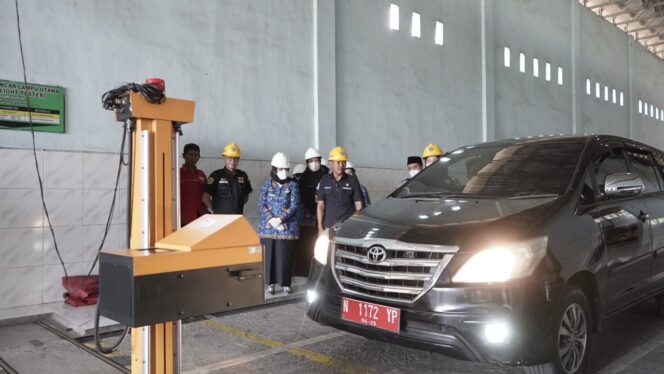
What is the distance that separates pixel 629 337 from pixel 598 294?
1.35 m

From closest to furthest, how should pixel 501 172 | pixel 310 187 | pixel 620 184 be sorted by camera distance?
pixel 620 184, pixel 501 172, pixel 310 187

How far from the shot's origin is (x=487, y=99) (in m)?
11.8

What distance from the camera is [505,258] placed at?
8.73ft

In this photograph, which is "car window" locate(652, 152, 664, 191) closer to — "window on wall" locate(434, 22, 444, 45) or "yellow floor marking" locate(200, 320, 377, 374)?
"yellow floor marking" locate(200, 320, 377, 374)

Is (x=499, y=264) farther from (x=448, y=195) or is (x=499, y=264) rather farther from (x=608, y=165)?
(x=608, y=165)

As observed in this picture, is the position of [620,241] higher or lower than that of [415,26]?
lower

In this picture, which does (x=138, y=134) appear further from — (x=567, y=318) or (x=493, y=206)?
(x=567, y=318)

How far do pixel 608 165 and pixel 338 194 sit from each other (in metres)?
3.06

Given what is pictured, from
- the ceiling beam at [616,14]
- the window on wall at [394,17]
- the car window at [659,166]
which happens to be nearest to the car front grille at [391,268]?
the car window at [659,166]

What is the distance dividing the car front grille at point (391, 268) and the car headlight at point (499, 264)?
0.37ft

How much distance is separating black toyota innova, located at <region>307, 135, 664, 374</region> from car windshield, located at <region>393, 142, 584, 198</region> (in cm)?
1

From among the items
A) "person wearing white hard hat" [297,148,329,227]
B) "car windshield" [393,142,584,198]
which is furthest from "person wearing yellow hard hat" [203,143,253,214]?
"car windshield" [393,142,584,198]

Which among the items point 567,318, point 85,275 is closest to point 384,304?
point 567,318

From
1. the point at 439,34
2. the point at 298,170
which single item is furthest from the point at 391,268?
the point at 439,34
